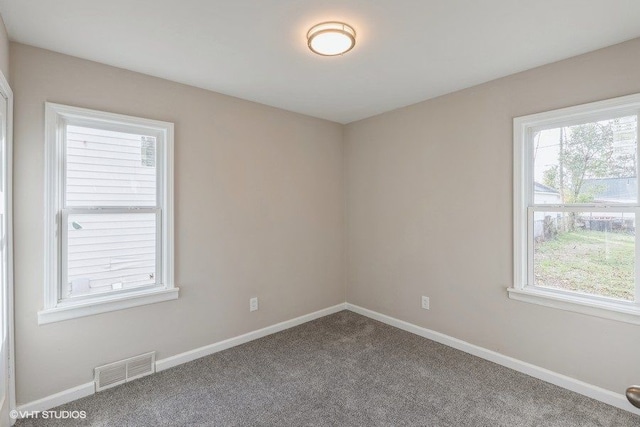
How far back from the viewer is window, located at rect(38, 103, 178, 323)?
7.09 ft

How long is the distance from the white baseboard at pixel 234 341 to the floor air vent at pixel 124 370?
0.08 meters

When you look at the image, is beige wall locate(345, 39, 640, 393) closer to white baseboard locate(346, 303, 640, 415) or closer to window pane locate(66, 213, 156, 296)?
white baseboard locate(346, 303, 640, 415)

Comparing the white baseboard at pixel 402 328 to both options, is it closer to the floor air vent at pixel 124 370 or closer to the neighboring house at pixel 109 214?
the floor air vent at pixel 124 370

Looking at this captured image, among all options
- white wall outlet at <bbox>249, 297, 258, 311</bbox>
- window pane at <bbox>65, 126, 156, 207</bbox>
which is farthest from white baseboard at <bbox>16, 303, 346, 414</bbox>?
window pane at <bbox>65, 126, 156, 207</bbox>

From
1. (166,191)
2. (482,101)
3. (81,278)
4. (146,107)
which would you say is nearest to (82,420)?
(81,278)

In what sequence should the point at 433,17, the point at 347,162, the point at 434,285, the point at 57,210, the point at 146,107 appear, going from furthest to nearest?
the point at 347,162 < the point at 434,285 < the point at 146,107 < the point at 57,210 < the point at 433,17

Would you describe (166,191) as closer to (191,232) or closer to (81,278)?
(191,232)

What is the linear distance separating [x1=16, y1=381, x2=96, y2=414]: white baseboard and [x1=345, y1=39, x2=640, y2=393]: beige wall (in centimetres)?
271

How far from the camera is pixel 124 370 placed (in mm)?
2383

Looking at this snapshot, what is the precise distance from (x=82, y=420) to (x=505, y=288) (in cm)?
319

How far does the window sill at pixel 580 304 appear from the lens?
2.07 m

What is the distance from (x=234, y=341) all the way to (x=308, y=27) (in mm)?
2699

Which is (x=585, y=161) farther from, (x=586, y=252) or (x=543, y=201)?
(x=586, y=252)

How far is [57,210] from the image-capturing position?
7.15ft
